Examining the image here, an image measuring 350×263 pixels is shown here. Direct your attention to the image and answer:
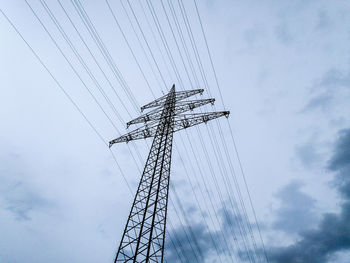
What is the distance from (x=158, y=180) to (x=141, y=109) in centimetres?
788

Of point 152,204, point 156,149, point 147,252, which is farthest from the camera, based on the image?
point 156,149

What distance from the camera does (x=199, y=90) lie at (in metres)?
16.8

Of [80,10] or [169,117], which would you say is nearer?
[80,10]

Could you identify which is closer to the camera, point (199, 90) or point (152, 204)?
point (152, 204)

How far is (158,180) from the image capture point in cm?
1048

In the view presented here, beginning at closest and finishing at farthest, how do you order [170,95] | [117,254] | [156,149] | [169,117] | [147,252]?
[147,252] < [117,254] < [156,149] < [169,117] < [170,95]

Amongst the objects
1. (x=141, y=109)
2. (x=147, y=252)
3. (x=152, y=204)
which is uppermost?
(x=141, y=109)

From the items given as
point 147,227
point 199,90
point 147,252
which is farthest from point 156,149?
point 199,90

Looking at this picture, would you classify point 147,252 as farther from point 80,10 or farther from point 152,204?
point 80,10

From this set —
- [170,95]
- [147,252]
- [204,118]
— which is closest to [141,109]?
[170,95]

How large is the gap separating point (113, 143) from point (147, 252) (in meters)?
7.47

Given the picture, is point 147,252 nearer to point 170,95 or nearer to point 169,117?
point 169,117

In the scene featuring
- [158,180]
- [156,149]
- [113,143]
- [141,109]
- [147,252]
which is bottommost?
[147,252]

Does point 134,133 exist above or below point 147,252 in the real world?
above
